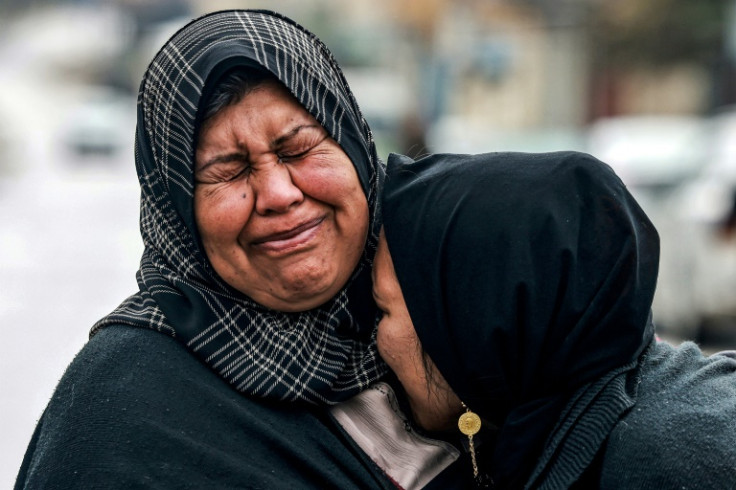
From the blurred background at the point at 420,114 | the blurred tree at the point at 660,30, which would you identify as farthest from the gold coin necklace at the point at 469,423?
the blurred tree at the point at 660,30

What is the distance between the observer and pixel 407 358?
2.11 meters

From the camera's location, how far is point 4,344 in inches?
342

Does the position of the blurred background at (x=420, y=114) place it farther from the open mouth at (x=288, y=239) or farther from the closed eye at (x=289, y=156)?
the closed eye at (x=289, y=156)

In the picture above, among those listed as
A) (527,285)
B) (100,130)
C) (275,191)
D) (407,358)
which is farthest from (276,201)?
(100,130)

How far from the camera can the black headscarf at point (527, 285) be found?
1.87 metres

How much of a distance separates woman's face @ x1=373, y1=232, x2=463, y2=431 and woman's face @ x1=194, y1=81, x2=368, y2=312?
0.12 meters

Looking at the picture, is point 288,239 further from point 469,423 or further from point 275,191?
point 469,423

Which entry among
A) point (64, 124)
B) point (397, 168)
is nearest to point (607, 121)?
point (64, 124)

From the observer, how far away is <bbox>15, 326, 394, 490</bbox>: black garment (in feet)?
6.26

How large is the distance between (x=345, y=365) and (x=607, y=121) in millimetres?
23555

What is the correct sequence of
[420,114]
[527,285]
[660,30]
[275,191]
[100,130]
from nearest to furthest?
1. [527,285]
2. [275,191]
3. [420,114]
4. [660,30]
5. [100,130]

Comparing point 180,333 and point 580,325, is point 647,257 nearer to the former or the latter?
point 580,325

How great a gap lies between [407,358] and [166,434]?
0.54 m

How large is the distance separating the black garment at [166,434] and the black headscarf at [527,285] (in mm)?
339
